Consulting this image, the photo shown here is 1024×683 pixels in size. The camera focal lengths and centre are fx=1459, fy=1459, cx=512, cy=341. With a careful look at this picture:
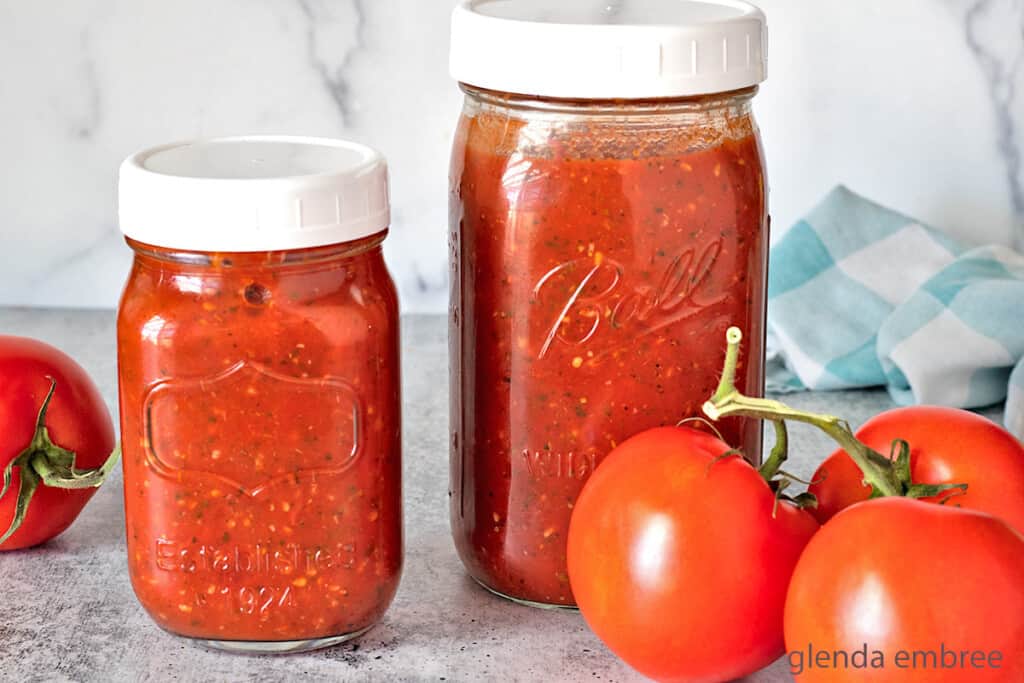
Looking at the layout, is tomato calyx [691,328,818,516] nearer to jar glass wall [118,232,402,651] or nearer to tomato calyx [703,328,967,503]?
tomato calyx [703,328,967,503]

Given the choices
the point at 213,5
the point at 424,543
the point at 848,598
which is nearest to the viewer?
the point at 848,598

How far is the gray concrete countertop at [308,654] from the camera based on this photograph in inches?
32.8

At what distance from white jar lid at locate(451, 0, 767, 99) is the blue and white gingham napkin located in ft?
1.66

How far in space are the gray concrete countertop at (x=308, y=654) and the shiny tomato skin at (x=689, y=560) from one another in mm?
69

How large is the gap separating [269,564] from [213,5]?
2.43ft

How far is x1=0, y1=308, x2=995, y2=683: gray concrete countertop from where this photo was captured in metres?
0.83

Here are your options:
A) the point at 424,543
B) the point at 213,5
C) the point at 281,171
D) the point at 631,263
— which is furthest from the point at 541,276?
the point at 213,5

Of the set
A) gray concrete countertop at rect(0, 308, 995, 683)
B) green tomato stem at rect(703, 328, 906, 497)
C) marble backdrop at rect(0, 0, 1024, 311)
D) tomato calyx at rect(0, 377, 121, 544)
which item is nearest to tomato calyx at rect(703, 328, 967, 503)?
green tomato stem at rect(703, 328, 906, 497)

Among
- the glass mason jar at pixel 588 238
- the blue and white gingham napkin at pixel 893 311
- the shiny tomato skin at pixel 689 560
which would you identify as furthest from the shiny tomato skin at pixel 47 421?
the blue and white gingham napkin at pixel 893 311

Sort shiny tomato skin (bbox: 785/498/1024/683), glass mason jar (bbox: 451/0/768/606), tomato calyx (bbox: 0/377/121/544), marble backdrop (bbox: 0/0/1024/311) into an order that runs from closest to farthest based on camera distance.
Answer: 1. shiny tomato skin (bbox: 785/498/1024/683)
2. glass mason jar (bbox: 451/0/768/606)
3. tomato calyx (bbox: 0/377/121/544)
4. marble backdrop (bbox: 0/0/1024/311)

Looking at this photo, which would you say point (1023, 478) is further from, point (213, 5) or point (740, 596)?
point (213, 5)

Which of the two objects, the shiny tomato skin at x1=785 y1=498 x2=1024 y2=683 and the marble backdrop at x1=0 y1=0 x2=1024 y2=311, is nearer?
the shiny tomato skin at x1=785 y1=498 x2=1024 y2=683

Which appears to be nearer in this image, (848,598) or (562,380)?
(848,598)

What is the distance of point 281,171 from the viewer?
0.80 metres
